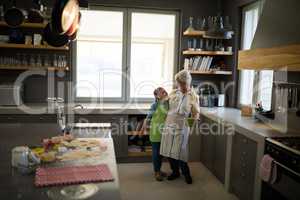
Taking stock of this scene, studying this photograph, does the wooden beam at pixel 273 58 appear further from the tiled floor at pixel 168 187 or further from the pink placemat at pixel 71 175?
the pink placemat at pixel 71 175

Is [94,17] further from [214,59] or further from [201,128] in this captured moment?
[201,128]

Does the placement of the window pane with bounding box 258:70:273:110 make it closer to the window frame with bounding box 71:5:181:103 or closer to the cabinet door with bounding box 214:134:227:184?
the cabinet door with bounding box 214:134:227:184

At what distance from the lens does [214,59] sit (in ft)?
16.9

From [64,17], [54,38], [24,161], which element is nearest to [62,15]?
[64,17]

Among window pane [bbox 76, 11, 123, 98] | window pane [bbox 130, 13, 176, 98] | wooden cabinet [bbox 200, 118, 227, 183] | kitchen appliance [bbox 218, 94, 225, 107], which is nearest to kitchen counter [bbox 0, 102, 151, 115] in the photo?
window pane [bbox 76, 11, 123, 98]

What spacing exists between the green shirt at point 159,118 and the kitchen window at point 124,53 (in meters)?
1.22

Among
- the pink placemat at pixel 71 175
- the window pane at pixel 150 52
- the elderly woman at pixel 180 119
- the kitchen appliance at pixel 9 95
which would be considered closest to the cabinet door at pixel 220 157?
the elderly woman at pixel 180 119

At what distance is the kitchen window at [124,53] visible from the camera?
196 inches

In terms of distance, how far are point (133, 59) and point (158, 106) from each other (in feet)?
4.65

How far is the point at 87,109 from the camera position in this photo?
4.41 metres

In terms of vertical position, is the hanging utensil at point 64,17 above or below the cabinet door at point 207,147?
above

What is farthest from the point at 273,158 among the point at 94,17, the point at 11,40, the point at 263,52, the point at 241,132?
the point at 11,40

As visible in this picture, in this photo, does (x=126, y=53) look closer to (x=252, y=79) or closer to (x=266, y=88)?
(x=252, y=79)

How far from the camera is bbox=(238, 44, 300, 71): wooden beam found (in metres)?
2.53
